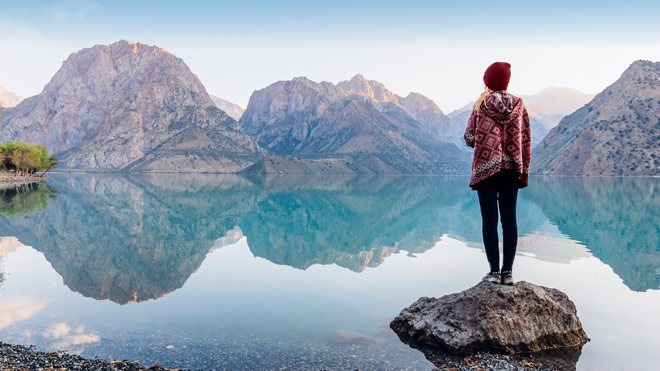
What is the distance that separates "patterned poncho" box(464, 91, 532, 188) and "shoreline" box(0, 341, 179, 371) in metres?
8.67

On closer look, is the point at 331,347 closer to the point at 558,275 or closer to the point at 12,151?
the point at 558,275

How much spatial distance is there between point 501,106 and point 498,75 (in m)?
0.84

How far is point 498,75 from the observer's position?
10.7 metres

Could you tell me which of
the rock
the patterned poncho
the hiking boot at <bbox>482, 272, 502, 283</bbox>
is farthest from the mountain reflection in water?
the patterned poncho

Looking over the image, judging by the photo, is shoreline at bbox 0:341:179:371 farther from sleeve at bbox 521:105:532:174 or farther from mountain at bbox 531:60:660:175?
mountain at bbox 531:60:660:175

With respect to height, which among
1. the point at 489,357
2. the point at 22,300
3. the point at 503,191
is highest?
the point at 503,191

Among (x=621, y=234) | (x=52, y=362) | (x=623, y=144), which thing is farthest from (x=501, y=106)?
(x=623, y=144)

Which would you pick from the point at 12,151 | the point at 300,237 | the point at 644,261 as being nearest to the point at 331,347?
the point at 644,261

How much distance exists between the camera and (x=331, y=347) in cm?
1158

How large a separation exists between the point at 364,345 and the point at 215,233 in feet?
87.1

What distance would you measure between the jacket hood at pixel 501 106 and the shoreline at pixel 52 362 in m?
9.44

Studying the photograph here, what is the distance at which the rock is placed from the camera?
10695 millimetres

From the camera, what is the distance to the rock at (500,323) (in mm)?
10695

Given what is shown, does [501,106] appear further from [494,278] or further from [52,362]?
[52,362]
